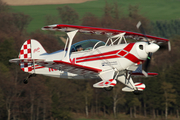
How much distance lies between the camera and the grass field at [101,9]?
96.0m

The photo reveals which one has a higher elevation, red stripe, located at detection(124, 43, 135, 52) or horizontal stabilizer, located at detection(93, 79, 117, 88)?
red stripe, located at detection(124, 43, 135, 52)

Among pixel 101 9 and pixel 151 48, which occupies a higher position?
pixel 101 9

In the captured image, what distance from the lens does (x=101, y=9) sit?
101125mm

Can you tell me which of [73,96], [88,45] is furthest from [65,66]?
[73,96]

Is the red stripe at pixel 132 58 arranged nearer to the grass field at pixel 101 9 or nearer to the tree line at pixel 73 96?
the tree line at pixel 73 96

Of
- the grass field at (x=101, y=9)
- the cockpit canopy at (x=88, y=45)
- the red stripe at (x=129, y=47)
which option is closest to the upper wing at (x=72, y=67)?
the cockpit canopy at (x=88, y=45)

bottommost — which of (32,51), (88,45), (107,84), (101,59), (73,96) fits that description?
(73,96)

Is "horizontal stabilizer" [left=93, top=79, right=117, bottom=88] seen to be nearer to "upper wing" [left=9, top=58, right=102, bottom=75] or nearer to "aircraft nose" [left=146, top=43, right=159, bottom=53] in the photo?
"upper wing" [left=9, top=58, right=102, bottom=75]

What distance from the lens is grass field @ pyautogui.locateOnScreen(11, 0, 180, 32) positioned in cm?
9600

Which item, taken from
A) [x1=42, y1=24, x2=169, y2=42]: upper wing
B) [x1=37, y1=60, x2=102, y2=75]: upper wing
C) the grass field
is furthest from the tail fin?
the grass field

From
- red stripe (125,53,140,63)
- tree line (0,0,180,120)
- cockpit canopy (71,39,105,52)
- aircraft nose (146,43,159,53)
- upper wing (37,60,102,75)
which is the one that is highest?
cockpit canopy (71,39,105,52)

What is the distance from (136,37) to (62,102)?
3843cm

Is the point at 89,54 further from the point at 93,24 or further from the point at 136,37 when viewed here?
the point at 93,24

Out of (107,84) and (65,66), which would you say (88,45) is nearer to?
(65,66)
